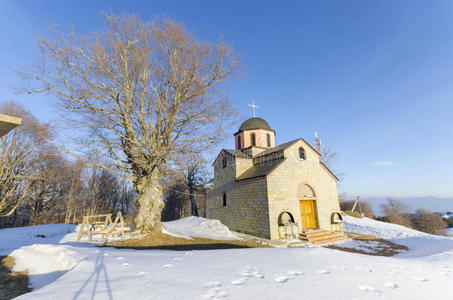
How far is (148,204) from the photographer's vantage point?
9828 millimetres

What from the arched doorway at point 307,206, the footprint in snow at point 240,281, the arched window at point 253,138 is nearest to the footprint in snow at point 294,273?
the footprint in snow at point 240,281

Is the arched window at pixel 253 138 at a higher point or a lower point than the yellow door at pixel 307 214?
higher

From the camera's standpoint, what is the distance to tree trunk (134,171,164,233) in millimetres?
9742

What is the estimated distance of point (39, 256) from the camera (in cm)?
600

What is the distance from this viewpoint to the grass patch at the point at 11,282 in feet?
12.6

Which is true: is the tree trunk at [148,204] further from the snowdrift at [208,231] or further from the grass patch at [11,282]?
the grass patch at [11,282]

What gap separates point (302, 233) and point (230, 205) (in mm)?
6076

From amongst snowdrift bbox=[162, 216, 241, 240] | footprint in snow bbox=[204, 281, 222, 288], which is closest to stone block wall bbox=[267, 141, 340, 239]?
snowdrift bbox=[162, 216, 241, 240]

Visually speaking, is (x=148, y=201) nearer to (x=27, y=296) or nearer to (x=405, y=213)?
(x=27, y=296)

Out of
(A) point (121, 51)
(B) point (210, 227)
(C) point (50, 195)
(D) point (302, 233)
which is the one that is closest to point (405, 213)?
(D) point (302, 233)

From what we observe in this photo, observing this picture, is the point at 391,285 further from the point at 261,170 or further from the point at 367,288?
the point at 261,170

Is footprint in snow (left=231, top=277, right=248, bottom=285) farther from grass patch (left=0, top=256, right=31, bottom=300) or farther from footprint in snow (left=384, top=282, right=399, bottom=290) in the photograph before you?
grass patch (left=0, top=256, right=31, bottom=300)

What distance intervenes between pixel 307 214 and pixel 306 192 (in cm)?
167

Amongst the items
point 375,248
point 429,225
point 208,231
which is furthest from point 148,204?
point 429,225
